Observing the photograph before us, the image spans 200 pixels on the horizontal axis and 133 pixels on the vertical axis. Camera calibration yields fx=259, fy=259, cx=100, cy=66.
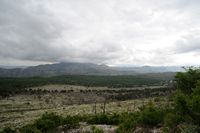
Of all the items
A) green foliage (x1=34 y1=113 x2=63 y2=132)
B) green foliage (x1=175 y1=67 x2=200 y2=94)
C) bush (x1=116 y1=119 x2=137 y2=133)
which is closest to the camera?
bush (x1=116 y1=119 x2=137 y2=133)

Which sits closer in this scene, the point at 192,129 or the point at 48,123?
the point at 192,129

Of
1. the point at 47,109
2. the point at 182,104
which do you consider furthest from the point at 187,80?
the point at 47,109

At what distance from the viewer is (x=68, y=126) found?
2598 cm

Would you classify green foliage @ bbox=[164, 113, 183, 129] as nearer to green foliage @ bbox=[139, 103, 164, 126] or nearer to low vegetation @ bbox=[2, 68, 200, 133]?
low vegetation @ bbox=[2, 68, 200, 133]

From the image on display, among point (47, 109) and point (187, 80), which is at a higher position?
point (187, 80)

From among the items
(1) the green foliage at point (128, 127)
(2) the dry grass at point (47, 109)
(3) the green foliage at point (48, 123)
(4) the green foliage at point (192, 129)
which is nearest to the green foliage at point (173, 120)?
(4) the green foliage at point (192, 129)

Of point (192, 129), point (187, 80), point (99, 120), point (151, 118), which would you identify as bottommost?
point (99, 120)

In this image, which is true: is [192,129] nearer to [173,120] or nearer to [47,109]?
[173,120]

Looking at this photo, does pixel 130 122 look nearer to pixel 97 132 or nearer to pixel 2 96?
pixel 97 132

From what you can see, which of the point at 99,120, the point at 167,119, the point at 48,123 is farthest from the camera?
the point at 99,120

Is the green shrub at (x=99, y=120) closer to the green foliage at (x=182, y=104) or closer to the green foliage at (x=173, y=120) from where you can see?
the green foliage at (x=173, y=120)

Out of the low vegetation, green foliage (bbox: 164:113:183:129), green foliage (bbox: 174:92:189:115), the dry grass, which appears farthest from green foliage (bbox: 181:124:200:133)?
the dry grass

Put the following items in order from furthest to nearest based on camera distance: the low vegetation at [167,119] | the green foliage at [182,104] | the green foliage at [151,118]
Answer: the green foliage at [151,118], the green foliage at [182,104], the low vegetation at [167,119]

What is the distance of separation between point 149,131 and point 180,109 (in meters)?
3.42
